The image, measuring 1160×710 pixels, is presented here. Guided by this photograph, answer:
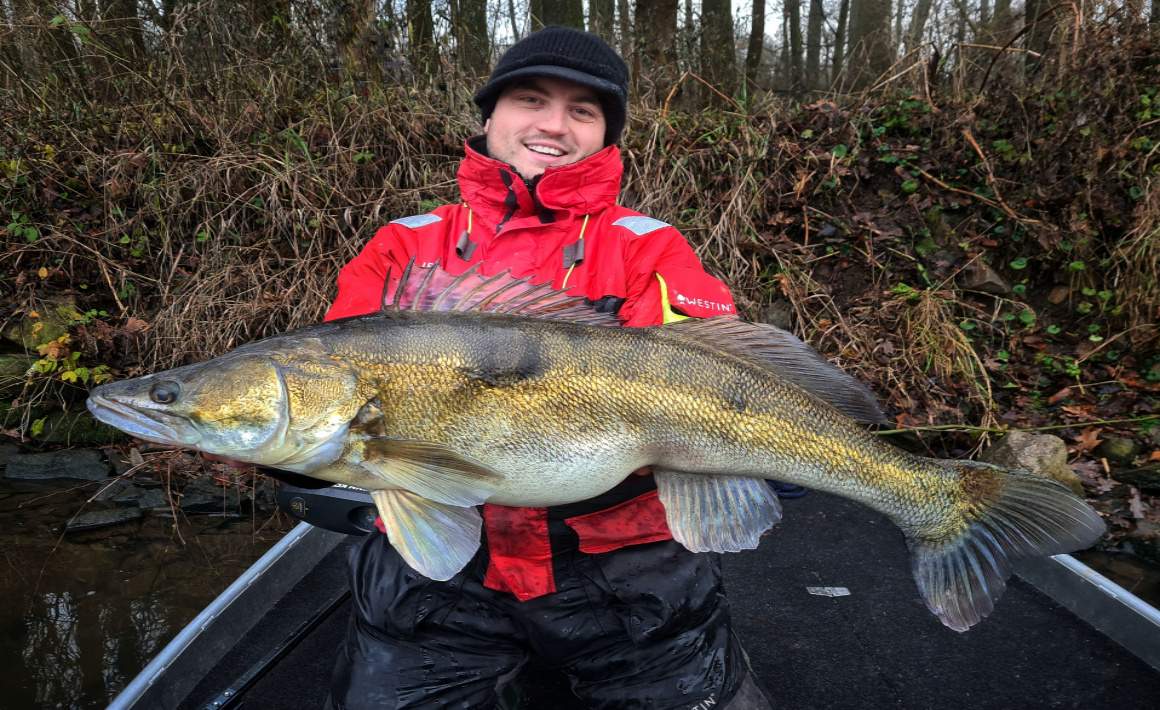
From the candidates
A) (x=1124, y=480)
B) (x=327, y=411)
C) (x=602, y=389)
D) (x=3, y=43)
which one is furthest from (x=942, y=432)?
(x=3, y=43)

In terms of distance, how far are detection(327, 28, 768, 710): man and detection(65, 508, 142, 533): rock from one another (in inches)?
120

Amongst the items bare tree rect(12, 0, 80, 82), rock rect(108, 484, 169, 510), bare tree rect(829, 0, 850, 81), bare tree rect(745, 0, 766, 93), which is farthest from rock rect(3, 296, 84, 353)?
bare tree rect(829, 0, 850, 81)

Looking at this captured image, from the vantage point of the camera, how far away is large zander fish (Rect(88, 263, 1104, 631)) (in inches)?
67.1

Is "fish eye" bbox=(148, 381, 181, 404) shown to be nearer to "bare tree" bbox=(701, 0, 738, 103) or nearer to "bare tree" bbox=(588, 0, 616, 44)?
"bare tree" bbox=(701, 0, 738, 103)

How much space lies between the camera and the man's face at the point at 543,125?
2.40 m

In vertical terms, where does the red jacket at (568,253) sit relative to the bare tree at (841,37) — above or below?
below

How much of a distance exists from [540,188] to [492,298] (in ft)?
1.79

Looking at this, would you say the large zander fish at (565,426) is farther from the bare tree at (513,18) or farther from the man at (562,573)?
the bare tree at (513,18)

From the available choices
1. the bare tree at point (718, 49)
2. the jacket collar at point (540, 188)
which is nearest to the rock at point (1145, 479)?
the jacket collar at point (540, 188)

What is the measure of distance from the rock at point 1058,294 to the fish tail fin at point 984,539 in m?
3.99

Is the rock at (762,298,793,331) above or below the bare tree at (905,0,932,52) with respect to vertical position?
below

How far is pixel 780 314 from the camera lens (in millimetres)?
5203

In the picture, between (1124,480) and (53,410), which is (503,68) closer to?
(1124,480)

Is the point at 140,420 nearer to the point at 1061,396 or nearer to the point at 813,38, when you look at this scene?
the point at 1061,396
